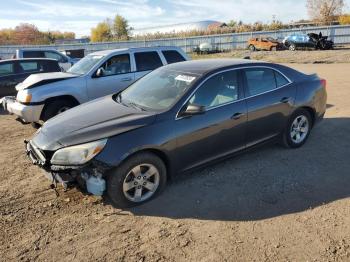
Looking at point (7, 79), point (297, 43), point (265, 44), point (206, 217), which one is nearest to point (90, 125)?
point (206, 217)

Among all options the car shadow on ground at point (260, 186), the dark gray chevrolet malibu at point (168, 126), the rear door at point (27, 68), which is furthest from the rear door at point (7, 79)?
the car shadow on ground at point (260, 186)

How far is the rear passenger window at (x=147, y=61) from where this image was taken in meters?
8.87

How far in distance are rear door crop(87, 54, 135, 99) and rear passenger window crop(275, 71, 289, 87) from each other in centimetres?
386

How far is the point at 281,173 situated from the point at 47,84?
210 inches

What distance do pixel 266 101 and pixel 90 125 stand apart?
2616 mm

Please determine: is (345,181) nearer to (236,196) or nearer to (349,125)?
(236,196)

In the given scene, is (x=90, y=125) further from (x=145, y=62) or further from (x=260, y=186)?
(x=145, y=62)

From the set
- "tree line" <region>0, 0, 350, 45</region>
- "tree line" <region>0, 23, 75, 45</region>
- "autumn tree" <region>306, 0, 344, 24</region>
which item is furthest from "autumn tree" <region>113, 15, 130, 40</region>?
"autumn tree" <region>306, 0, 344, 24</region>

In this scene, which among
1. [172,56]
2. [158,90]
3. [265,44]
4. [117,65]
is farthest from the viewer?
[265,44]

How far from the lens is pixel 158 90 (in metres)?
5.09

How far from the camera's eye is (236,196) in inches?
179

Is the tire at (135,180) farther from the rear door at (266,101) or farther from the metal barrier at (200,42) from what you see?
the metal barrier at (200,42)

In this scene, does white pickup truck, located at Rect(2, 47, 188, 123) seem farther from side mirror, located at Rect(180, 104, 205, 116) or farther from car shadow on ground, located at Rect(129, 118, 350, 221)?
side mirror, located at Rect(180, 104, 205, 116)

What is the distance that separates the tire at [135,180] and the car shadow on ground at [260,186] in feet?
0.44
